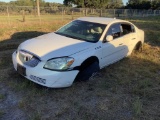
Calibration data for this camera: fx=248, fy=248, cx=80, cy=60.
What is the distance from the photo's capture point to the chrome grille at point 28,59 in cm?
511

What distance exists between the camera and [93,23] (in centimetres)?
678

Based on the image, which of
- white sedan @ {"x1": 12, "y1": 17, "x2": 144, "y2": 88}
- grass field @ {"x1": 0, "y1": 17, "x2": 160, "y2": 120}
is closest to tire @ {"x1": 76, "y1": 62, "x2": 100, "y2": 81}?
white sedan @ {"x1": 12, "y1": 17, "x2": 144, "y2": 88}

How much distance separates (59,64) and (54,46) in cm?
65

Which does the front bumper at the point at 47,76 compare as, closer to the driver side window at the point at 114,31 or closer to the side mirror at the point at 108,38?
the side mirror at the point at 108,38

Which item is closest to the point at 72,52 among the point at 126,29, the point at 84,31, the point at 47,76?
the point at 47,76

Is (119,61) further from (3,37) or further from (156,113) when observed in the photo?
(3,37)

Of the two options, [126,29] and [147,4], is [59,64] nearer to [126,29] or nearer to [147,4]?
[126,29]

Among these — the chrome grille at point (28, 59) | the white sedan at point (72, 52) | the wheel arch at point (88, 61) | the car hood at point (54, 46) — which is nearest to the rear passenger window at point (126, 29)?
the white sedan at point (72, 52)

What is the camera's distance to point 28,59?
5.27m

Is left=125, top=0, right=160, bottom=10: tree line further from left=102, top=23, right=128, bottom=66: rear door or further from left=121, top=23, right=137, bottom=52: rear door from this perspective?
left=102, top=23, right=128, bottom=66: rear door

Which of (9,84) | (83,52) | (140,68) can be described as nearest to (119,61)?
(140,68)

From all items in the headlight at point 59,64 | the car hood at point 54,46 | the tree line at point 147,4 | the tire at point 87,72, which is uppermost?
the tree line at point 147,4

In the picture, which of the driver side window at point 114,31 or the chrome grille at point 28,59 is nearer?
the chrome grille at point 28,59

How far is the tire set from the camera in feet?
18.3
